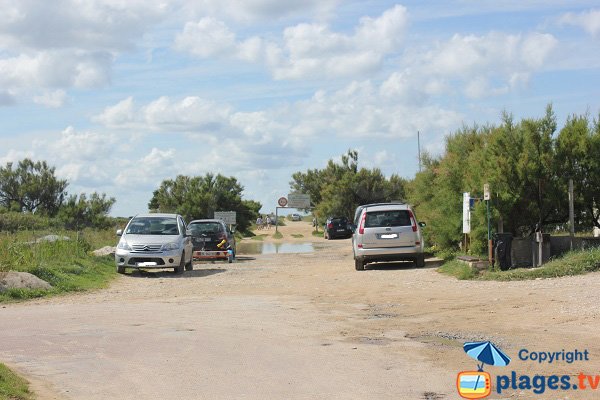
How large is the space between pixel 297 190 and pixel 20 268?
60.4m

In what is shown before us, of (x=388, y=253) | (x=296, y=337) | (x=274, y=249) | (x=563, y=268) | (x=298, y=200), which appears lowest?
(x=296, y=337)

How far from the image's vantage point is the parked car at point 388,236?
2231cm

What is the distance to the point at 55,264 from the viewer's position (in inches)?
833

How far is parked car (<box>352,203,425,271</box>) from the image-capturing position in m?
22.3

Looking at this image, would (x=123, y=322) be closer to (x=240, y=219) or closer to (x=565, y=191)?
(x=565, y=191)

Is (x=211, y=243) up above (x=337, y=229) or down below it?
below

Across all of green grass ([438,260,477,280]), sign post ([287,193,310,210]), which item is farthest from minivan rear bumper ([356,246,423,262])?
sign post ([287,193,310,210])

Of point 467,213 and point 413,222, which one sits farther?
point 413,222

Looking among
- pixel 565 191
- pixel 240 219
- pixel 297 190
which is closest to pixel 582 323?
pixel 565 191

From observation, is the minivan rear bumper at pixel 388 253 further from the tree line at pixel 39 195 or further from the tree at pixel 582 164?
→ the tree line at pixel 39 195

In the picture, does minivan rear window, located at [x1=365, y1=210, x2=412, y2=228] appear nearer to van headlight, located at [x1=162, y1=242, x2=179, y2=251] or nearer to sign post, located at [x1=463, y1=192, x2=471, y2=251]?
sign post, located at [x1=463, y1=192, x2=471, y2=251]

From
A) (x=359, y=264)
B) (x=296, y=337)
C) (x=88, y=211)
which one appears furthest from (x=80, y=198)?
(x=296, y=337)

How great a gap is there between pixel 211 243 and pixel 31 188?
95.8ft

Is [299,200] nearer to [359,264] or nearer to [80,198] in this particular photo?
[80,198]
